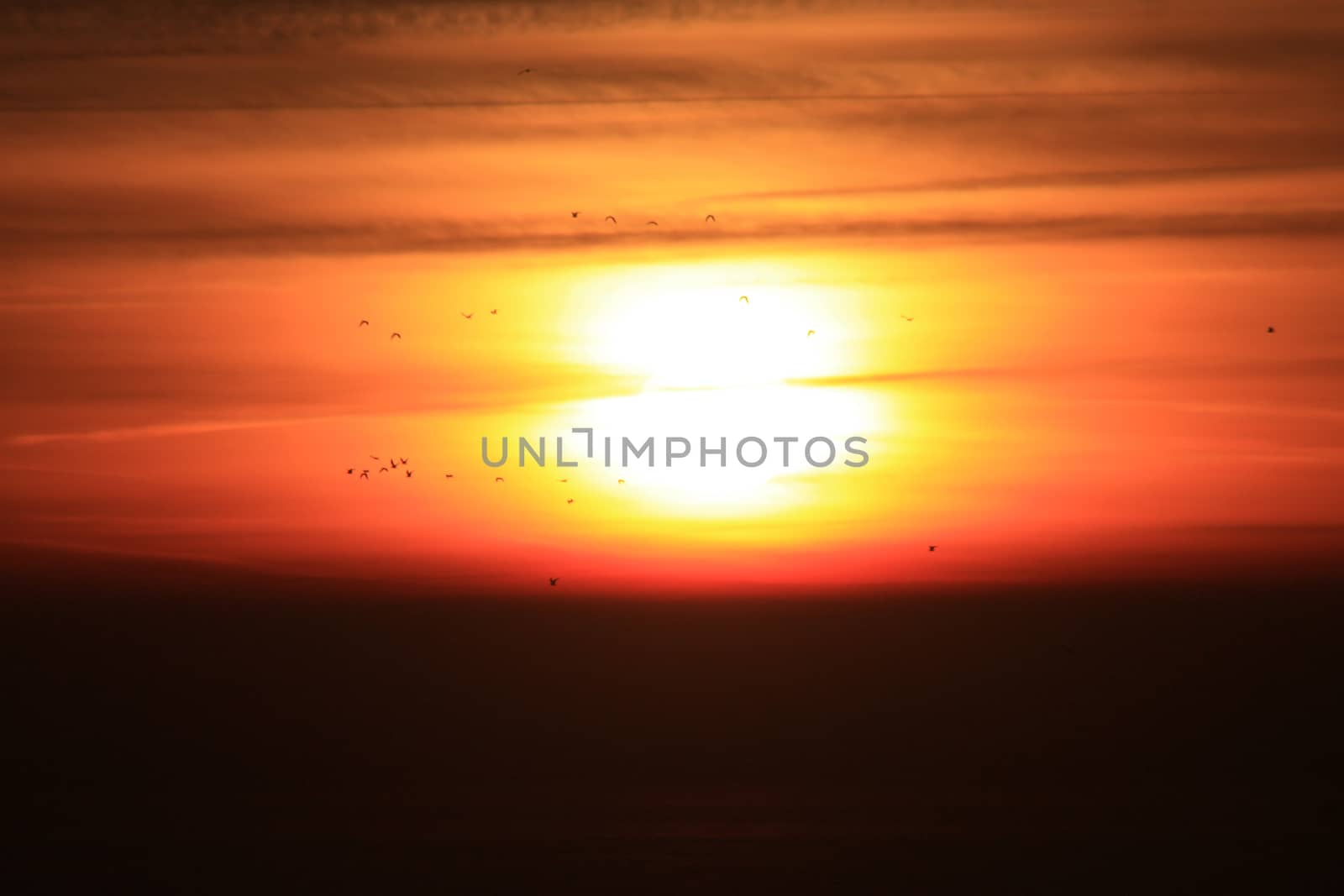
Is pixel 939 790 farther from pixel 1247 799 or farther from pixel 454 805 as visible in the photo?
pixel 454 805

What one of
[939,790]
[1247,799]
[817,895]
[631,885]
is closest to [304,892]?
[631,885]

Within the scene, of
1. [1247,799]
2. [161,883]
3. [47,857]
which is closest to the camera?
[161,883]

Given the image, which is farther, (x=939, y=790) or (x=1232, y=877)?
(x=939, y=790)

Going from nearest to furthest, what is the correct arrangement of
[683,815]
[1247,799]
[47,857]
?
[47,857] < [683,815] < [1247,799]

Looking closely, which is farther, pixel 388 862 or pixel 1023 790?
pixel 1023 790

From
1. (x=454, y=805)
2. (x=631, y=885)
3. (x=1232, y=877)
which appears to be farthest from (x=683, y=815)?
(x=1232, y=877)

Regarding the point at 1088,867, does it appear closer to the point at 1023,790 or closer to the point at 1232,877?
the point at 1232,877

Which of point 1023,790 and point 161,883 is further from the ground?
point 1023,790

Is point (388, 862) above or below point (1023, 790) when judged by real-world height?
below

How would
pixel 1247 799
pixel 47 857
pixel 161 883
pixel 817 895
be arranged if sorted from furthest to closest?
pixel 1247 799 → pixel 47 857 → pixel 161 883 → pixel 817 895
